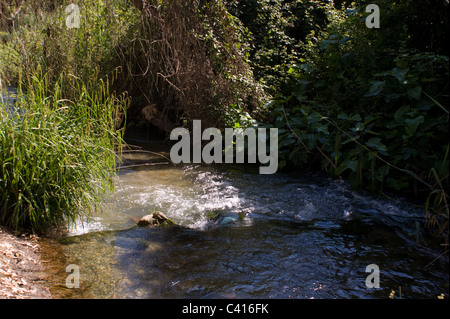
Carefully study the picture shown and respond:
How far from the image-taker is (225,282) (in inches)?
127

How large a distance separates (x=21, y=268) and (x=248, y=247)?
1939 millimetres

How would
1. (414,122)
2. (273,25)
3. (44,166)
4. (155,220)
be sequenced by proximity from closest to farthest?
1. (44,166)
2. (155,220)
3. (414,122)
4. (273,25)

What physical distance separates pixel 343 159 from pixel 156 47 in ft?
13.4

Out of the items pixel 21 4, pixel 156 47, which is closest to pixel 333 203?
pixel 156 47

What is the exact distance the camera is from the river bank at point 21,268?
2.85m

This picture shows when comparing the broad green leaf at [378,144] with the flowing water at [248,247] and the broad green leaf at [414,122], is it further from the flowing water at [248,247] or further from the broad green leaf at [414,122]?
the flowing water at [248,247]

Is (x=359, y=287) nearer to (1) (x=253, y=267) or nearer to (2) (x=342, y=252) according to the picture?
(2) (x=342, y=252)

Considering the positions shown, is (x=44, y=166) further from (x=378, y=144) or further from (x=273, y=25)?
(x=273, y=25)

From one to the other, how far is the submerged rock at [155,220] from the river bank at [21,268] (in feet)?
3.43

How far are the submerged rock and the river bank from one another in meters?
1.04

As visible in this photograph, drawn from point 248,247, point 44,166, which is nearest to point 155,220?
point 248,247

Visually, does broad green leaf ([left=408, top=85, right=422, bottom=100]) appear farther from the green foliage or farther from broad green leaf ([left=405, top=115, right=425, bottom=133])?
the green foliage

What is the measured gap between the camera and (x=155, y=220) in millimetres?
4352

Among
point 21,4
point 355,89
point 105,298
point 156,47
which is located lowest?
point 105,298
